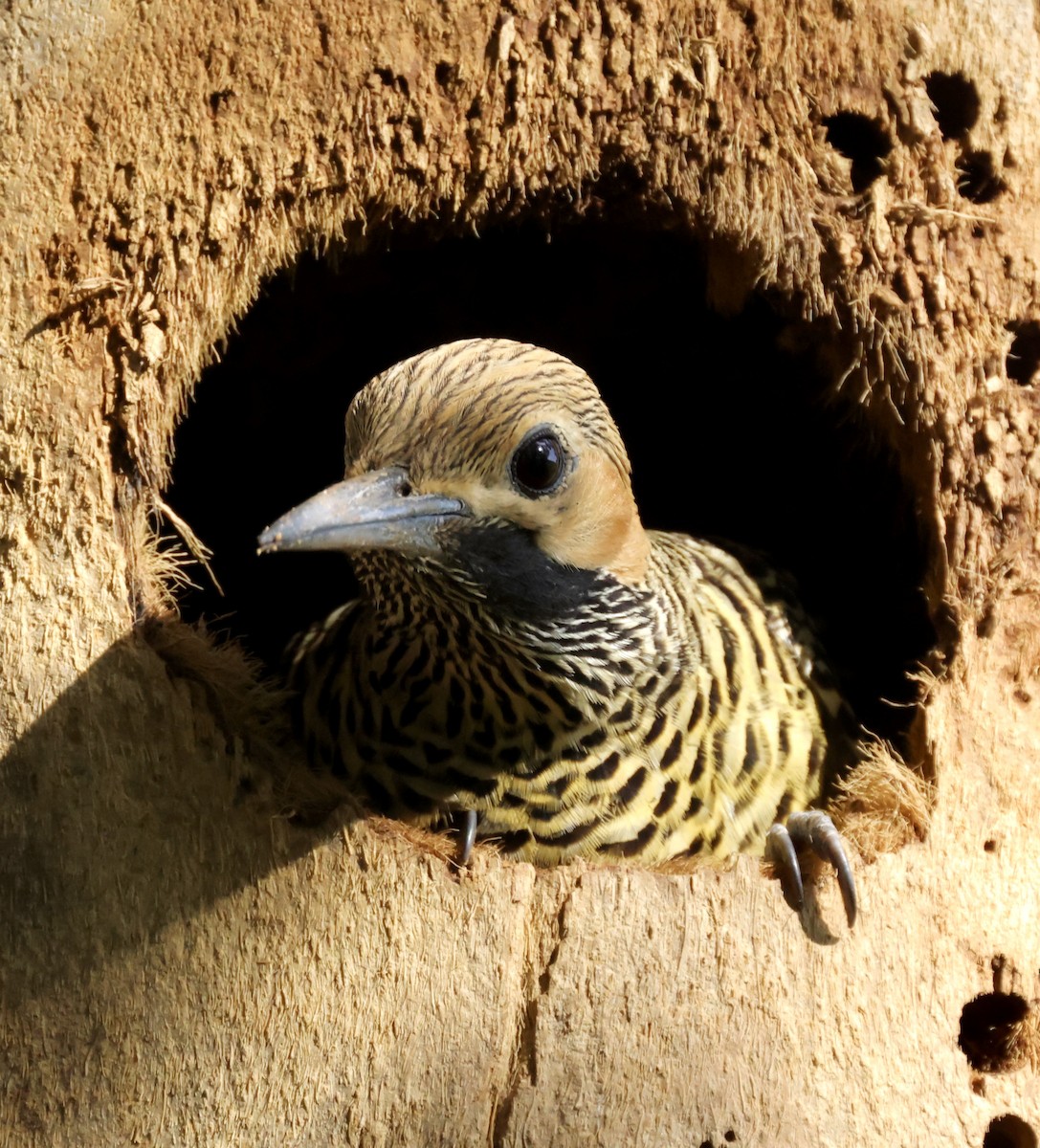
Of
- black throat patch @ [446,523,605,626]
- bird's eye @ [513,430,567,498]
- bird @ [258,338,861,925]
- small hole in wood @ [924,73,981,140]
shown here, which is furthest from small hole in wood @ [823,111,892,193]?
black throat patch @ [446,523,605,626]

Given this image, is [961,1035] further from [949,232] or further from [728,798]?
[949,232]

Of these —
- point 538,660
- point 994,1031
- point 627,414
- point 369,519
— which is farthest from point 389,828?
point 627,414

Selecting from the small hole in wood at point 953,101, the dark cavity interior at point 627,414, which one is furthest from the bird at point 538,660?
the small hole in wood at point 953,101

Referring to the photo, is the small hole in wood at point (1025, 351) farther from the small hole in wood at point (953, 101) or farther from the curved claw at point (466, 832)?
the curved claw at point (466, 832)

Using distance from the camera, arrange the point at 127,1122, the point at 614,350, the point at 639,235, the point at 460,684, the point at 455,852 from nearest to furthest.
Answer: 1. the point at 127,1122
2. the point at 455,852
3. the point at 460,684
4. the point at 639,235
5. the point at 614,350

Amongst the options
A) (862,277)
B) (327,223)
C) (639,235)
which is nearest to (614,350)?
(639,235)

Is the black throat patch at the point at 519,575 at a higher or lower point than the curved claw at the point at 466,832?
higher
